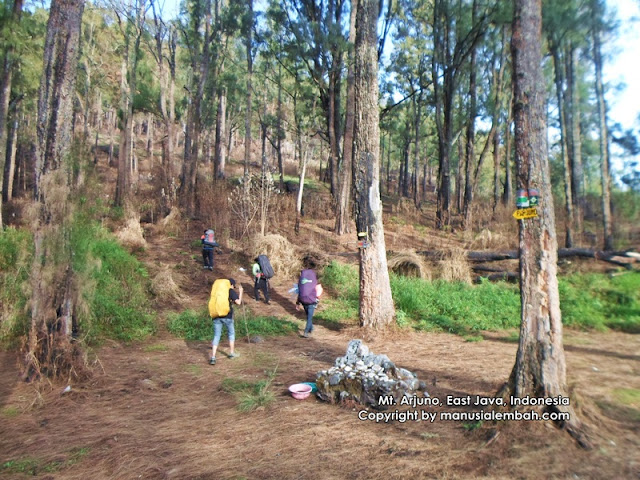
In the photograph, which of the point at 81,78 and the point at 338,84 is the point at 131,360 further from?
the point at 81,78

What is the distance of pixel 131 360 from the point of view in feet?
23.7

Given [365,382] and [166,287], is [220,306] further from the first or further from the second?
[166,287]

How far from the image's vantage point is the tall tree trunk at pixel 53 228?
5.74 meters

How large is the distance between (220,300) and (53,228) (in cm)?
271

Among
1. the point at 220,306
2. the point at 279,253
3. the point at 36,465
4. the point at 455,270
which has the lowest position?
the point at 36,465

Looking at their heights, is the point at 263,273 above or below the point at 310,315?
above

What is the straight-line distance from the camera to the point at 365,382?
5.14 meters

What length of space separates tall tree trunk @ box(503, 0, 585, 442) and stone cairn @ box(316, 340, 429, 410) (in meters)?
1.35

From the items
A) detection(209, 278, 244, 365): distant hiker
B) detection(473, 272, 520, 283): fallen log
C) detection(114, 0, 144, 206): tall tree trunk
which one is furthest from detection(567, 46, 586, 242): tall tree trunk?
detection(114, 0, 144, 206): tall tree trunk

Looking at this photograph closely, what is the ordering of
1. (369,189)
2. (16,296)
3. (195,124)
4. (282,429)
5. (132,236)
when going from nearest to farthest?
1. (282,429)
2. (16,296)
3. (369,189)
4. (132,236)
5. (195,124)

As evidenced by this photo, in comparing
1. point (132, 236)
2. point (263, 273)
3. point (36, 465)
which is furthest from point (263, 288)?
point (36, 465)

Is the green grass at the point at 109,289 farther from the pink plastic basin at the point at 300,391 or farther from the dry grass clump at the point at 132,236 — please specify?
the pink plastic basin at the point at 300,391

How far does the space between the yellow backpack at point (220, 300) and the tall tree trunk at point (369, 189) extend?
2973 millimetres

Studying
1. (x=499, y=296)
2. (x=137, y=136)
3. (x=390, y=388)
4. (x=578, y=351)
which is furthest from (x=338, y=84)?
(x=137, y=136)
